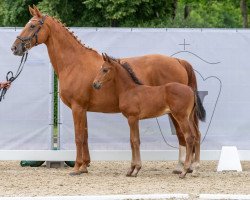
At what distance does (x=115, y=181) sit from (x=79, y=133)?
110 cm

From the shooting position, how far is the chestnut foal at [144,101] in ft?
38.5

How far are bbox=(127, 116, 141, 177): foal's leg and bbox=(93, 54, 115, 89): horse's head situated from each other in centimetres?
64

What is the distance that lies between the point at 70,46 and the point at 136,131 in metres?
1.62

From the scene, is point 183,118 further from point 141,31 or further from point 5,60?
point 5,60

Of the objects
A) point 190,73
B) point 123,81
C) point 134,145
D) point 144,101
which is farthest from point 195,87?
point 134,145

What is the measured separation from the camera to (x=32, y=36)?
1218 centimetres

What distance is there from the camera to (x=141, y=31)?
517 inches

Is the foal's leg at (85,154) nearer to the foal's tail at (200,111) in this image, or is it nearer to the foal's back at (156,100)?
the foal's back at (156,100)

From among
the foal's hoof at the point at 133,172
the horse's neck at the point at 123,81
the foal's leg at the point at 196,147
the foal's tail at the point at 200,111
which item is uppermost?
the horse's neck at the point at 123,81

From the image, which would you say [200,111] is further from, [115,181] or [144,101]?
[115,181]

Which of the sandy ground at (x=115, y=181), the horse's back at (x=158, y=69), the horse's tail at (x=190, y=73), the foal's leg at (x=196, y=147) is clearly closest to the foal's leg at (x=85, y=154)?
the sandy ground at (x=115, y=181)

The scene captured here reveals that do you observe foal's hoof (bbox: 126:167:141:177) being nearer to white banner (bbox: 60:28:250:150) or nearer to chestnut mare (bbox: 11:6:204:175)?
chestnut mare (bbox: 11:6:204:175)

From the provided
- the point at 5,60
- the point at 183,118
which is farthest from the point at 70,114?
the point at 183,118

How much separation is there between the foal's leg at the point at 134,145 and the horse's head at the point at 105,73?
0.64 metres
